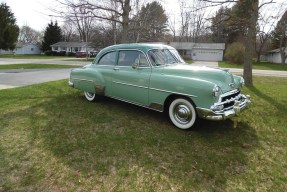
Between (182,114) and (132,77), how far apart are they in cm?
151

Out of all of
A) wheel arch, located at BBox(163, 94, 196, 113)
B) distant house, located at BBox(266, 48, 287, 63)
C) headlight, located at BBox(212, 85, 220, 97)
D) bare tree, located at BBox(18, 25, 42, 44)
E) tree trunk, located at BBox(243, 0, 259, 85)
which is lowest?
wheel arch, located at BBox(163, 94, 196, 113)

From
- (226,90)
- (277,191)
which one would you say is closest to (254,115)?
(226,90)

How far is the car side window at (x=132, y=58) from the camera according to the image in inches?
218

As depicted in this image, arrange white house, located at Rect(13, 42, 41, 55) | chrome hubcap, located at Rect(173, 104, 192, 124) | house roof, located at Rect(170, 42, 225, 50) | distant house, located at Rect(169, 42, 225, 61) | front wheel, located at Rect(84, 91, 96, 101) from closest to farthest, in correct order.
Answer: chrome hubcap, located at Rect(173, 104, 192, 124), front wheel, located at Rect(84, 91, 96, 101), distant house, located at Rect(169, 42, 225, 61), house roof, located at Rect(170, 42, 225, 50), white house, located at Rect(13, 42, 41, 55)

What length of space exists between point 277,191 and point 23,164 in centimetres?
355

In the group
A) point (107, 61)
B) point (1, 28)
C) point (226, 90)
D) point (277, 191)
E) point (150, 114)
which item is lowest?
point (277, 191)

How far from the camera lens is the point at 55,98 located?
7574mm

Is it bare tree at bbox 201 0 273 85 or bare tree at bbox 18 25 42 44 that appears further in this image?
bare tree at bbox 18 25 42 44

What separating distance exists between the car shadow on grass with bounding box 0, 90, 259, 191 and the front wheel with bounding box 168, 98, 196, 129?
138 mm

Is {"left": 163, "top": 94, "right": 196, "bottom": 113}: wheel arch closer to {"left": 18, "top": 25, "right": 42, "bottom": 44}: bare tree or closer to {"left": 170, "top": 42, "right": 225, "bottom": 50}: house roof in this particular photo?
{"left": 170, "top": 42, "right": 225, "bottom": 50}: house roof

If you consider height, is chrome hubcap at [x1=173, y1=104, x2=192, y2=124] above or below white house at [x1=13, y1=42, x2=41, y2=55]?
below

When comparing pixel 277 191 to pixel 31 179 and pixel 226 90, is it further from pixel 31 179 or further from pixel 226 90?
pixel 31 179

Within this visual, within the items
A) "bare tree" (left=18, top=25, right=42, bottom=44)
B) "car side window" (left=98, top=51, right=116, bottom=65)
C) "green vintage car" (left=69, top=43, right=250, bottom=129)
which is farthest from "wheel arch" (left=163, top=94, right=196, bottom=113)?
"bare tree" (left=18, top=25, right=42, bottom=44)

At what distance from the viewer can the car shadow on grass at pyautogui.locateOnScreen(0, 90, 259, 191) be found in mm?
3264
